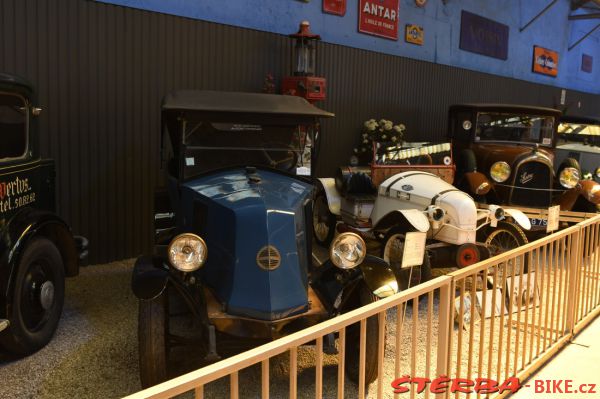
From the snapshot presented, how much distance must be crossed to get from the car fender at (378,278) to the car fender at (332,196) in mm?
2752

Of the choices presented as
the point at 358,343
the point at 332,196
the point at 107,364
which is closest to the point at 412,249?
the point at 358,343

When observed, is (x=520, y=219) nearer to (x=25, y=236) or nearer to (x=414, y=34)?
(x=25, y=236)

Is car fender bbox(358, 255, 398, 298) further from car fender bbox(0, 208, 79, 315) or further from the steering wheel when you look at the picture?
car fender bbox(0, 208, 79, 315)

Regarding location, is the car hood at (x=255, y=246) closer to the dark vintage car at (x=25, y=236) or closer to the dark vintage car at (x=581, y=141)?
the dark vintage car at (x=25, y=236)

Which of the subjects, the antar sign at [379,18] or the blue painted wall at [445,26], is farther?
the antar sign at [379,18]

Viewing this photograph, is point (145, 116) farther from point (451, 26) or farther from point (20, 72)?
point (451, 26)

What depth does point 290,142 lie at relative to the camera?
3984 mm

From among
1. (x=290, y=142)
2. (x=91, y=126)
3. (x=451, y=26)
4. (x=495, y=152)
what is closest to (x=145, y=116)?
(x=91, y=126)

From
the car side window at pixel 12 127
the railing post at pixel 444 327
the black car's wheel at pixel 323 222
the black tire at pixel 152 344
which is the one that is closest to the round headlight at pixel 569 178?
the black car's wheel at pixel 323 222

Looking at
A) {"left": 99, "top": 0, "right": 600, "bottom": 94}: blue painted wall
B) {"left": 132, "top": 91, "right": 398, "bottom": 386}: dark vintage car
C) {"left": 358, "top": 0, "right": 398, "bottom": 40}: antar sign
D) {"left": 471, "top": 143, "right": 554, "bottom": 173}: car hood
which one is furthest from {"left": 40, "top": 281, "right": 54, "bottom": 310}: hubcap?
{"left": 358, "top": 0, "right": 398, "bottom": 40}: antar sign

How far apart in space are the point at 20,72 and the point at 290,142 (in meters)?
2.63

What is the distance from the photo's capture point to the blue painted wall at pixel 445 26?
665 cm

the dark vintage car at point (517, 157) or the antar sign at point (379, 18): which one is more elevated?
the antar sign at point (379, 18)

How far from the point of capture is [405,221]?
4.70 meters
